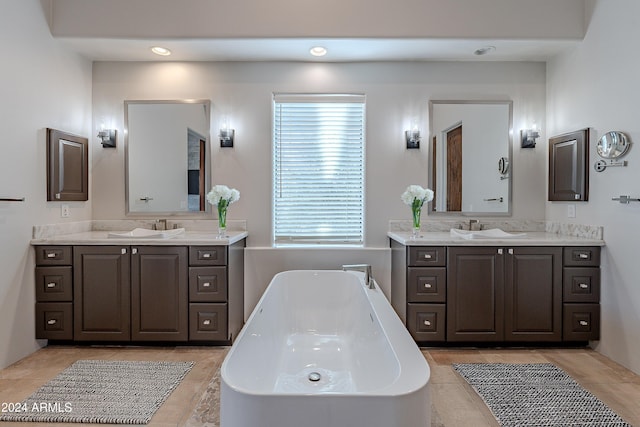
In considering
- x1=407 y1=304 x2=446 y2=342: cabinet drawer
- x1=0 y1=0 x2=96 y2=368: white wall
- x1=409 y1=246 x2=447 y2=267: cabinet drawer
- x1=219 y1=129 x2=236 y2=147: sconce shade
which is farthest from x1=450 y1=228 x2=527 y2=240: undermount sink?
x1=0 y1=0 x2=96 y2=368: white wall

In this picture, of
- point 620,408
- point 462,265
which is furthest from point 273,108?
point 620,408

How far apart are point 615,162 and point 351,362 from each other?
2396 millimetres

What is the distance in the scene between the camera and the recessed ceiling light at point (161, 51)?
9.78ft

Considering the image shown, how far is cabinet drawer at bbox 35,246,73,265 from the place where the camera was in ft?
8.75

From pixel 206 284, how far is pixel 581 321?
2945 millimetres

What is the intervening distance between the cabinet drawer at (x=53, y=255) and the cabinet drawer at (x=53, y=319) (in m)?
0.32

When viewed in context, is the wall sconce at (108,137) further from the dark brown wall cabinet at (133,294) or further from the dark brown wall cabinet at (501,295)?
the dark brown wall cabinet at (501,295)

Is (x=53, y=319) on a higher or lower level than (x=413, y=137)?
lower

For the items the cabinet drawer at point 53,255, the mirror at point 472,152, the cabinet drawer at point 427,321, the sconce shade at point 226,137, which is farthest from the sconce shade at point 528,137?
the cabinet drawer at point 53,255

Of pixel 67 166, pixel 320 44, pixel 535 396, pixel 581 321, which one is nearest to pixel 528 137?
pixel 581 321

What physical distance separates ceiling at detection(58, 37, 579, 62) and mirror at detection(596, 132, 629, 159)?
0.92 metres

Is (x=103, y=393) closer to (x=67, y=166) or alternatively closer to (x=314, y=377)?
(x=314, y=377)

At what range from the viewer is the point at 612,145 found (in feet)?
8.21

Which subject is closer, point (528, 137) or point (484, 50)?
point (484, 50)
